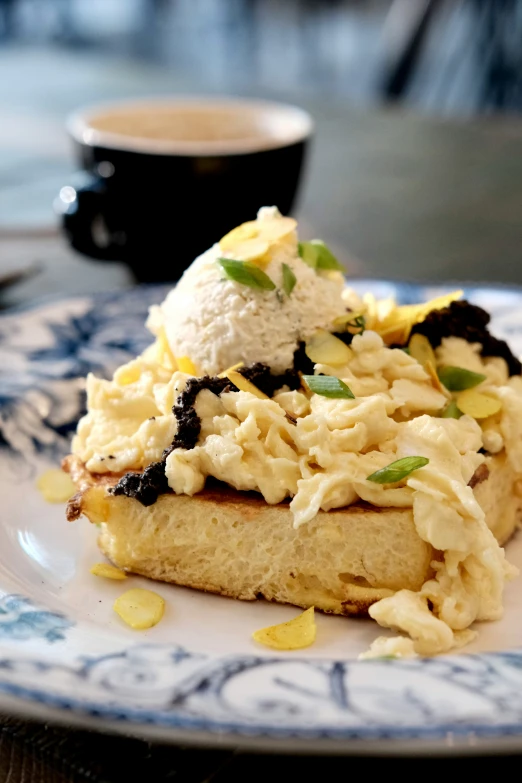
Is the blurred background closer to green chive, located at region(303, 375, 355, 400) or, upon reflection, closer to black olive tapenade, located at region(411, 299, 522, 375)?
black olive tapenade, located at region(411, 299, 522, 375)

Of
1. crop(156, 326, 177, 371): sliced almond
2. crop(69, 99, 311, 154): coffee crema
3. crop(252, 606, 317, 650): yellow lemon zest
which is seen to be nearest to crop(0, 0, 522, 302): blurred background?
crop(69, 99, 311, 154): coffee crema

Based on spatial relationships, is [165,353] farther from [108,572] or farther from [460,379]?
[460,379]

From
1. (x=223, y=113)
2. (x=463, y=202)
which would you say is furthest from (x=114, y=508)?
(x=463, y=202)

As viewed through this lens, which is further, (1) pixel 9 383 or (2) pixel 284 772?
(1) pixel 9 383

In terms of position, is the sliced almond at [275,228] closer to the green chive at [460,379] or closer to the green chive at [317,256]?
the green chive at [317,256]

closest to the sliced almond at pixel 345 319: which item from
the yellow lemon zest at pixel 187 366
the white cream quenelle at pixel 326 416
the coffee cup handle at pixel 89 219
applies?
the white cream quenelle at pixel 326 416

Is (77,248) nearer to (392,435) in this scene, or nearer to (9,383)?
(9,383)

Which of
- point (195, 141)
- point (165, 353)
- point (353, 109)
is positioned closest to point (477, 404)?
point (165, 353)
